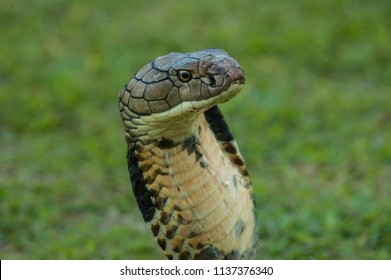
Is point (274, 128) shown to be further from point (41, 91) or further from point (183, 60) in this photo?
point (183, 60)

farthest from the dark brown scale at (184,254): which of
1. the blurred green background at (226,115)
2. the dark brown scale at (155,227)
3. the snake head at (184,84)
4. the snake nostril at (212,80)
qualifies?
the blurred green background at (226,115)

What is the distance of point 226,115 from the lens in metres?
5.45

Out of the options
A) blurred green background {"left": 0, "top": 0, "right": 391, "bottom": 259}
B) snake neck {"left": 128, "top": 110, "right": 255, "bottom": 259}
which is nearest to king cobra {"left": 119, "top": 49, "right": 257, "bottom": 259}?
snake neck {"left": 128, "top": 110, "right": 255, "bottom": 259}

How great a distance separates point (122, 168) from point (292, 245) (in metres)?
1.25

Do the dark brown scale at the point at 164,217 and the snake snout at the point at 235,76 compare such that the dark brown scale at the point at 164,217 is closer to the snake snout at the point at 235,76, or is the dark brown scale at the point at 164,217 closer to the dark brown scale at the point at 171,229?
the dark brown scale at the point at 171,229

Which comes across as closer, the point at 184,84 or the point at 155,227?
the point at 184,84

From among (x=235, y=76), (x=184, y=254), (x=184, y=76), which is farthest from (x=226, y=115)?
(x=235, y=76)

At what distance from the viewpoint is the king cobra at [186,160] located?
2469 mm

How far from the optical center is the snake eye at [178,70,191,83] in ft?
8.14

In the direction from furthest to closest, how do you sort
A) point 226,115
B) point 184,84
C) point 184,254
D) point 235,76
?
point 226,115, point 184,254, point 184,84, point 235,76

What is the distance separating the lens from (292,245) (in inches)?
156

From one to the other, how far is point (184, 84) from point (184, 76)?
23mm

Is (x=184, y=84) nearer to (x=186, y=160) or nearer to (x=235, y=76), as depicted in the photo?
(x=235, y=76)
